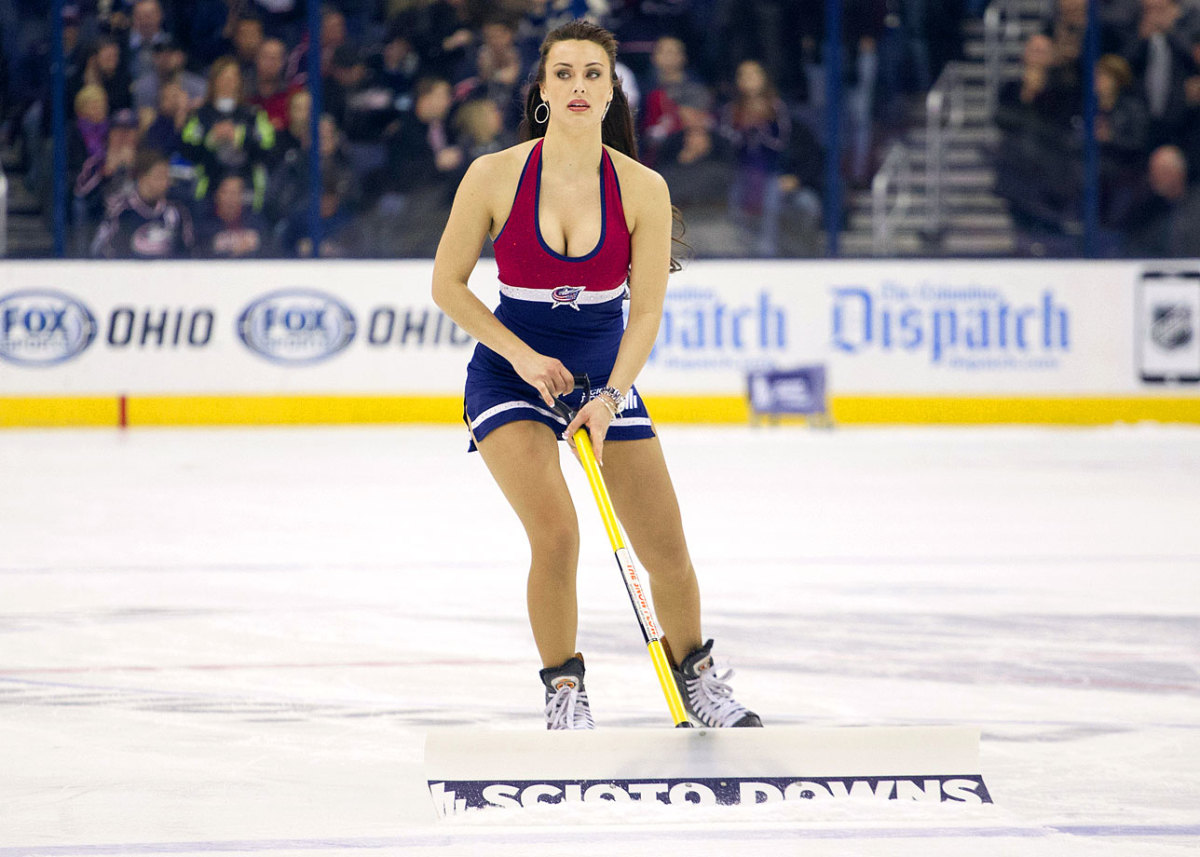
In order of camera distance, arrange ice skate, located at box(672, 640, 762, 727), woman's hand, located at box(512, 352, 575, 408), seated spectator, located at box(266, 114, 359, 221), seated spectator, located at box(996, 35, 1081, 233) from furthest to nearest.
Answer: seated spectator, located at box(996, 35, 1081, 233) < seated spectator, located at box(266, 114, 359, 221) < ice skate, located at box(672, 640, 762, 727) < woman's hand, located at box(512, 352, 575, 408)

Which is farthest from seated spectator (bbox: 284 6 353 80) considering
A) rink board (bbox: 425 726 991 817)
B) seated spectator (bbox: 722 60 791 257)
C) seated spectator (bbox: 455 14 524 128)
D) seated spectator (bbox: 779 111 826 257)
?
rink board (bbox: 425 726 991 817)

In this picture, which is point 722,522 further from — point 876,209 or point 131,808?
point 876,209

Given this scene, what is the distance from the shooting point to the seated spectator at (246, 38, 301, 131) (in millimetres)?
12617

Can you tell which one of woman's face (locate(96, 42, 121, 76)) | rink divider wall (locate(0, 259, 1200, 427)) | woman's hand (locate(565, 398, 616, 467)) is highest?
woman's face (locate(96, 42, 121, 76))

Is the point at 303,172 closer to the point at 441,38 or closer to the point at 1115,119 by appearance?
the point at 441,38

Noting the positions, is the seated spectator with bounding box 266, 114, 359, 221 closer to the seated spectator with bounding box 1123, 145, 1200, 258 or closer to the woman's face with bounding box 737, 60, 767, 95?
the woman's face with bounding box 737, 60, 767, 95

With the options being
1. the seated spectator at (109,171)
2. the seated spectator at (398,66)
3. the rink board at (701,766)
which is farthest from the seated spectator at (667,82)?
the rink board at (701,766)

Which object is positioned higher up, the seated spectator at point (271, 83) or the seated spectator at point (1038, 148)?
the seated spectator at point (271, 83)

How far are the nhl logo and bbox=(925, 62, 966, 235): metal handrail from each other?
1.82m

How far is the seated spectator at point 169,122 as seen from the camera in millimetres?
12539

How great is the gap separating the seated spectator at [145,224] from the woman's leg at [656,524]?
9.34m

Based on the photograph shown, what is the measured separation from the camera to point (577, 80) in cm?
332

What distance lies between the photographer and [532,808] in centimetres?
297

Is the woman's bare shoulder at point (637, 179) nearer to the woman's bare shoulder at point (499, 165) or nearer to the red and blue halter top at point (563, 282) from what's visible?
the red and blue halter top at point (563, 282)
